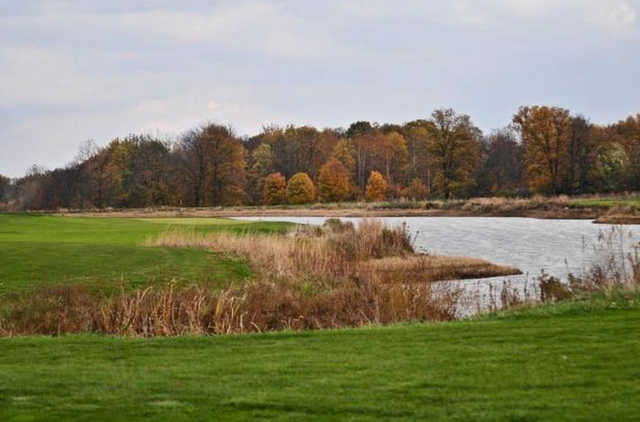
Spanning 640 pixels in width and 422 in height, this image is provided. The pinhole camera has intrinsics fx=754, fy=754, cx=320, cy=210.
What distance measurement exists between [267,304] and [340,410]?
9.08 metres

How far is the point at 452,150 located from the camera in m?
85.9

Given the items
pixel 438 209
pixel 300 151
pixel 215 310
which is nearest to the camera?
pixel 215 310

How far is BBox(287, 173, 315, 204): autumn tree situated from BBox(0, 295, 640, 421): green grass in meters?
74.0

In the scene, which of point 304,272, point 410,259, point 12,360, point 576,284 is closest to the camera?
point 12,360

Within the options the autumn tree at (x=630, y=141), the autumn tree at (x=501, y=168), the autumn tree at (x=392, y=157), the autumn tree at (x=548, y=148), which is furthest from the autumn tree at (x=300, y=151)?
the autumn tree at (x=630, y=141)

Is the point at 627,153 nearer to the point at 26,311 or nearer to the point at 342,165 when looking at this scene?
the point at 342,165

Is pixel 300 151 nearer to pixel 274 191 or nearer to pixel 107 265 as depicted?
pixel 274 191

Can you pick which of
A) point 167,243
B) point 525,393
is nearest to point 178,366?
point 525,393

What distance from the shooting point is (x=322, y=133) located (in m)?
106

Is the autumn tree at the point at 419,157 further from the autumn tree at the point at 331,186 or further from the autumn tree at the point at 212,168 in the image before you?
the autumn tree at the point at 212,168

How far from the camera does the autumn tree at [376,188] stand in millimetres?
88938

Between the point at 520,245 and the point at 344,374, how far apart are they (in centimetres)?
3319

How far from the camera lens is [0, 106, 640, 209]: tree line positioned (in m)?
83.2

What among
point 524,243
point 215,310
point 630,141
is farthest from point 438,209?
point 215,310
